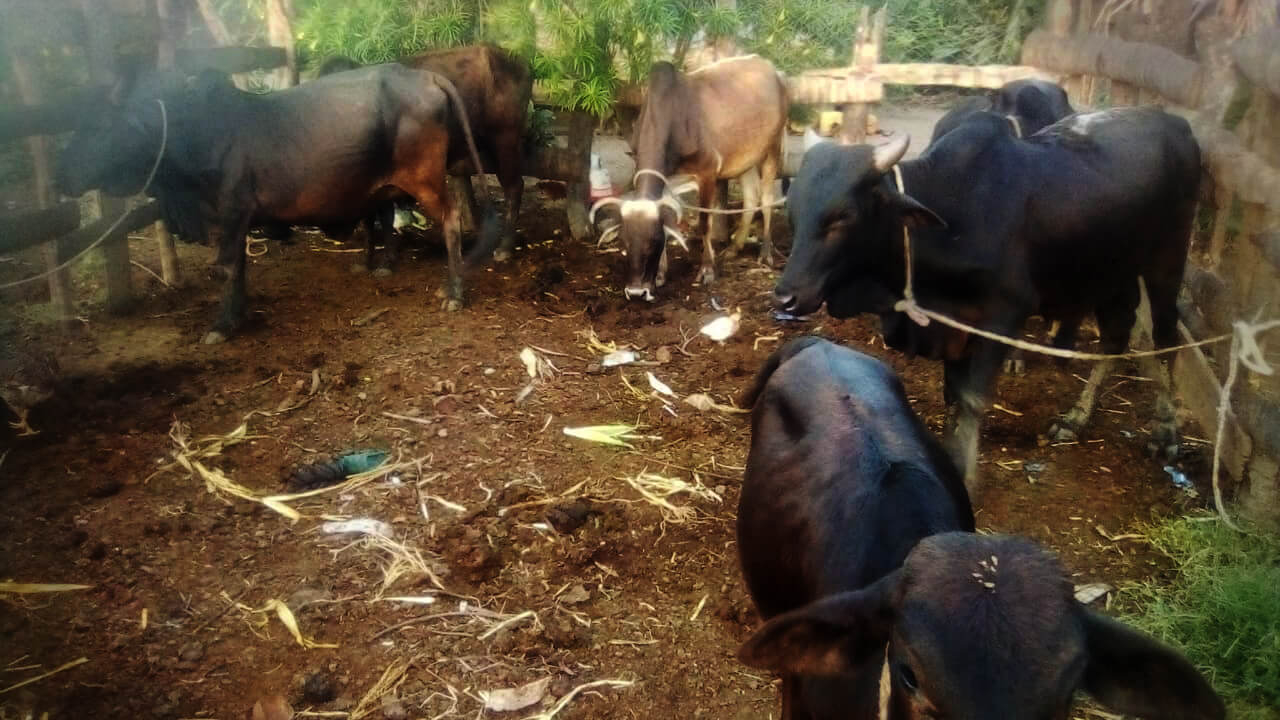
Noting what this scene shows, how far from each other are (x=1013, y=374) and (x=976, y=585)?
5058 millimetres

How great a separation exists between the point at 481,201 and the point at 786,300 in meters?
5.40

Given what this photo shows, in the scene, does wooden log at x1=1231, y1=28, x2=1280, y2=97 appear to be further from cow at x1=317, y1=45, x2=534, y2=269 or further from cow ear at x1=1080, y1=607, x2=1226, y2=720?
cow at x1=317, y1=45, x2=534, y2=269

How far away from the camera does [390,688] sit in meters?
3.70

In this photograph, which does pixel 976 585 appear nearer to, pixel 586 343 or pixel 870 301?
pixel 870 301

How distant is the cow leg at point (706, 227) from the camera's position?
8.37 m

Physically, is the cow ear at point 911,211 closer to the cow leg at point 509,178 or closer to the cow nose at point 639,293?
the cow nose at point 639,293

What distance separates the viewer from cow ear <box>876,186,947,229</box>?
14.9 feet

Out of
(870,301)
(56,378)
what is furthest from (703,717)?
(56,378)

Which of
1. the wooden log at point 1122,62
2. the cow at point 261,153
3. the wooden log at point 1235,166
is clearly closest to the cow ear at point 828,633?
the wooden log at point 1235,166

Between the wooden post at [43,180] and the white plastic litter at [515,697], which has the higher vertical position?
the wooden post at [43,180]

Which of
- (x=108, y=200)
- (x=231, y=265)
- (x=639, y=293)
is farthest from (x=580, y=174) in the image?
(x=108, y=200)

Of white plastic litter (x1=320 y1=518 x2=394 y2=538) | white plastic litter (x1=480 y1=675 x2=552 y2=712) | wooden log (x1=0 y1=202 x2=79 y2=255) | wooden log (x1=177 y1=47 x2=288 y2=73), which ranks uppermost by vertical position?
wooden log (x1=177 y1=47 x2=288 y2=73)

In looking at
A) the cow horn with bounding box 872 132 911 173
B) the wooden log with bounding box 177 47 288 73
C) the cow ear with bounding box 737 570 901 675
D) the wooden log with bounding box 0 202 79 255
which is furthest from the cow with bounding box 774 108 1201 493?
the wooden log with bounding box 177 47 288 73

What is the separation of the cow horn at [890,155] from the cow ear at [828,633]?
9.92 feet
